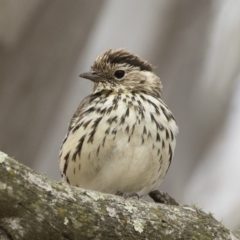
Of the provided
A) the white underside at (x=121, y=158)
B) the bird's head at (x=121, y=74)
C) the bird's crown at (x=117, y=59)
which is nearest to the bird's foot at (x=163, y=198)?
the white underside at (x=121, y=158)

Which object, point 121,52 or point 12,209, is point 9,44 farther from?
point 12,209

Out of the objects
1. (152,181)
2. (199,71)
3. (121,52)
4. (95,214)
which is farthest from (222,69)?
(95,214)

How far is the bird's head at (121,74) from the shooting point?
4477 mm

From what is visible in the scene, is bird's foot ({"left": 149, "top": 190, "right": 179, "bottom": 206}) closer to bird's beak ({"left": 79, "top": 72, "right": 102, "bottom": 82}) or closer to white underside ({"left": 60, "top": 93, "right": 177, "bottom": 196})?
white underside ({"left": 60, "top": 93, "right": 177, "bottom": 196})

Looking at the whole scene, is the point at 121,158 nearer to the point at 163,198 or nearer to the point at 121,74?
the point at 163,198

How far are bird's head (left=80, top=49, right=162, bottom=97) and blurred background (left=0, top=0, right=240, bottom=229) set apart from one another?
0.17 metres

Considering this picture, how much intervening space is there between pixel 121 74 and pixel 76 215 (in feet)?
6.13

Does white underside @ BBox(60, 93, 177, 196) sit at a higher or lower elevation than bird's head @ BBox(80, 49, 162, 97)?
lower

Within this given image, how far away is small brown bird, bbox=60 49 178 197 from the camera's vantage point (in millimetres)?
3955

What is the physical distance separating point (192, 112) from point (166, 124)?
1.29m

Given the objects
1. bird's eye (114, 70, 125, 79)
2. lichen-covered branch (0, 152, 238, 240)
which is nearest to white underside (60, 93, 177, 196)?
bird's eye (114, 70, 125, 79)

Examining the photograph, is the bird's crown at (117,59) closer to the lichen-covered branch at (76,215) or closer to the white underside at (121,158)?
the white underside at (121,158)

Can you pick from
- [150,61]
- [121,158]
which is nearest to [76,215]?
[121,158]

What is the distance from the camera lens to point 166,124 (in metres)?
4.17
